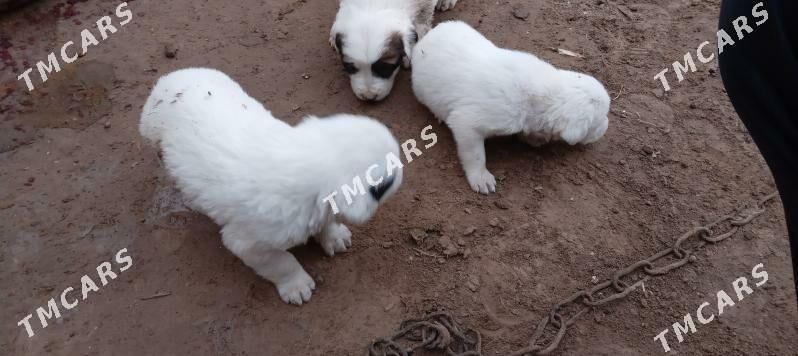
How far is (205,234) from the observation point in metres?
3.68

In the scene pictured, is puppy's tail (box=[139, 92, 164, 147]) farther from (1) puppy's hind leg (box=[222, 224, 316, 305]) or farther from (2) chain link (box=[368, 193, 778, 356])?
(2) chain link (box=[368, 193, 778, 356])

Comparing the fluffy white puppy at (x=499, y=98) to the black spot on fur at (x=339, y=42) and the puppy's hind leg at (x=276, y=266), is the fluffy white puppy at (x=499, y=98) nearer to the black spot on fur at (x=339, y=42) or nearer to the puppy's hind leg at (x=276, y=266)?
the black spot on fur at (x=339, y=42)

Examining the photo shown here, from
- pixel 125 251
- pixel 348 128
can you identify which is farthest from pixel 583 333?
pixel 125 251

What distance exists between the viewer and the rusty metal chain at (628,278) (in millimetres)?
3148

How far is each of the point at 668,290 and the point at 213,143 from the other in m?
2.77

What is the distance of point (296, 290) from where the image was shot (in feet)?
10.9

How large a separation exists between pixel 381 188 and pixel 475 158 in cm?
139

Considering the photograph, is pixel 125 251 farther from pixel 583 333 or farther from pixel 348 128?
pixel 583 333

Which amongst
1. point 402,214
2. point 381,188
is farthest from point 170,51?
point 381,188

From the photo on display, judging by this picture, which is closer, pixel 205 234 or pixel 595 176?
pixel 205 234

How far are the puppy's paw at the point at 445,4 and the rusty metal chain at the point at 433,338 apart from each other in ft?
10.5

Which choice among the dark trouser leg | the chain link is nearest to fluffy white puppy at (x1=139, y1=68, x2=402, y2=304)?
the chain link

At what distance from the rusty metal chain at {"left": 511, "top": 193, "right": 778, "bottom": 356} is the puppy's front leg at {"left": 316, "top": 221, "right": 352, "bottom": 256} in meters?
1.25

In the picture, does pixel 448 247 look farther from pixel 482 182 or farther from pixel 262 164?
pixel 262 164
